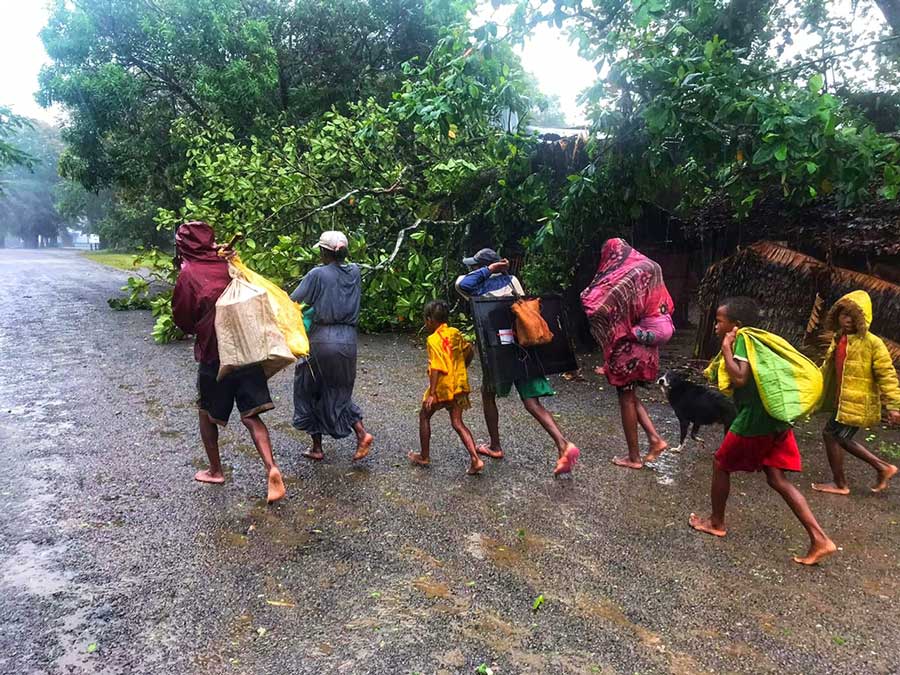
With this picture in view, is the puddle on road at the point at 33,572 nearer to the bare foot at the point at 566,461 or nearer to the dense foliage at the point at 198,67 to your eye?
the bare foot at the point at 566,461

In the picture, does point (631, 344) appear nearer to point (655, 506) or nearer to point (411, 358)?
point (655, 506)

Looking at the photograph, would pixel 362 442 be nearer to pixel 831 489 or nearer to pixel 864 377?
pixel 831 489

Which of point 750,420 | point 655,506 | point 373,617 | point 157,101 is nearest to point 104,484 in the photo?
point 373,617

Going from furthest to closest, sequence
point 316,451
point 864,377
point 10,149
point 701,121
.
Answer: point 10,149 → point 701,121 → point 316,451 → point 864,377

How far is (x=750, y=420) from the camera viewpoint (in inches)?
137

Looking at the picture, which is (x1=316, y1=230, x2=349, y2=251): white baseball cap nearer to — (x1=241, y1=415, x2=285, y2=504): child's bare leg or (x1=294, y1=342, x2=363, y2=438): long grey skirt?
(x1=294, y1=342, x2=363, y2=438): long grey skirt

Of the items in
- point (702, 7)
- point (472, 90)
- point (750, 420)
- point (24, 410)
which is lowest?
point (24, 410)

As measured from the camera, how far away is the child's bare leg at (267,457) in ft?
13.3

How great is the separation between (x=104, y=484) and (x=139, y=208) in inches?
1150

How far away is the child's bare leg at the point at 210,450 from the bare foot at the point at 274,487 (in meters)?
0.60

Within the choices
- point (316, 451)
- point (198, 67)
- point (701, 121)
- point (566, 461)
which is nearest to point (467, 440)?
point (566, 461)

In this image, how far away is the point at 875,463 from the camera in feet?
14.7

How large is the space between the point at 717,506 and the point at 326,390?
272 centimetres

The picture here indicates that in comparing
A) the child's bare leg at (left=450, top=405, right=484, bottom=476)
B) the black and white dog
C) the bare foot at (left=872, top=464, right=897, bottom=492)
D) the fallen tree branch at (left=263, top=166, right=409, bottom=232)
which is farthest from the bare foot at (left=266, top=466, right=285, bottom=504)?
the fallen tree branch at (left=263, top=166, right=409, bottom=232)
